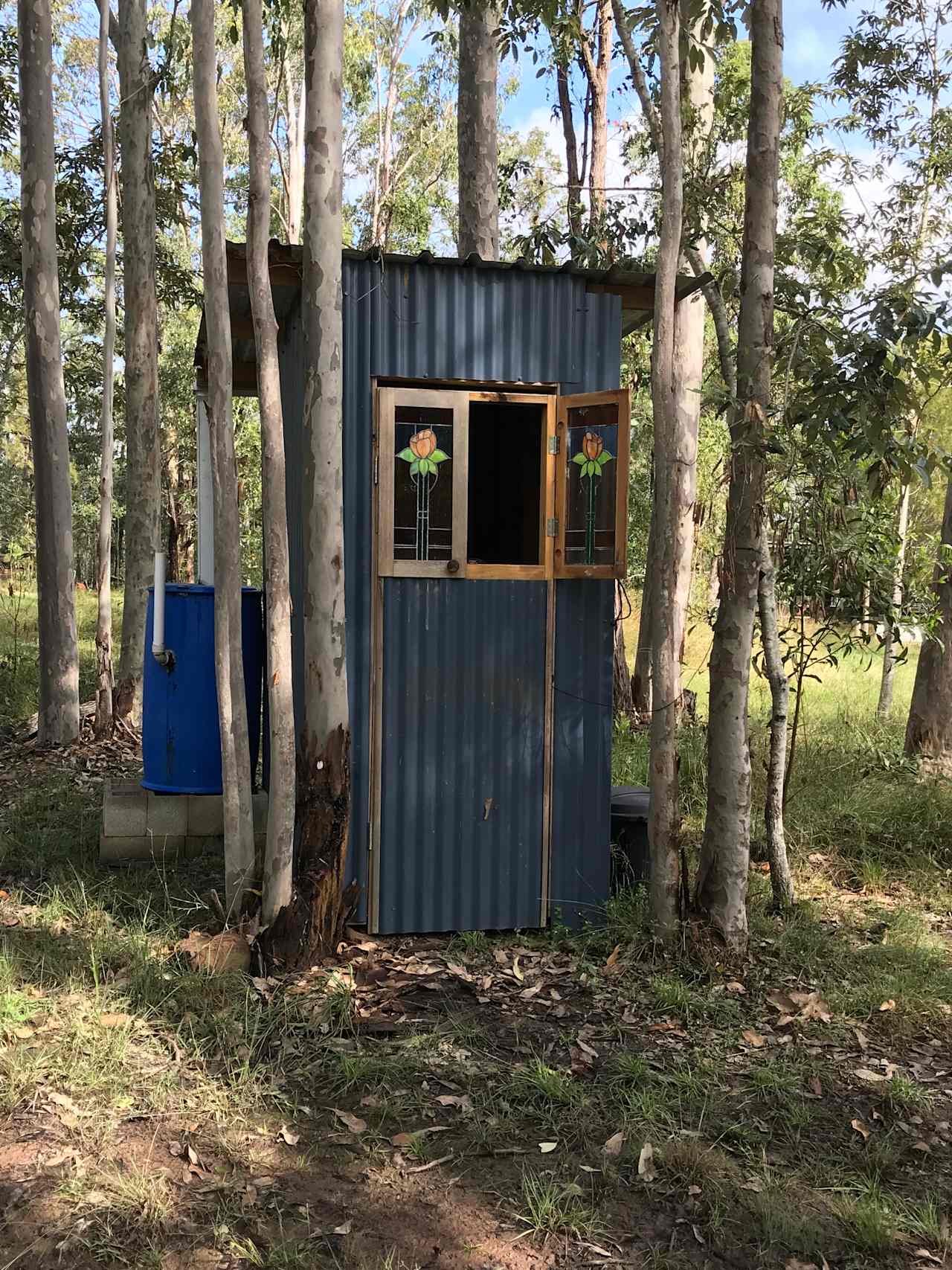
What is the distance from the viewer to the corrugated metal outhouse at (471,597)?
5.10m

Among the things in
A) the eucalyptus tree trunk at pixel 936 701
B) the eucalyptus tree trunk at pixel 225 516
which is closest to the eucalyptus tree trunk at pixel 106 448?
the eucalyptus tree trunk at pixel 225 516

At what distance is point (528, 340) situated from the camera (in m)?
5.25

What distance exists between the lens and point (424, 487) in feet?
16.9

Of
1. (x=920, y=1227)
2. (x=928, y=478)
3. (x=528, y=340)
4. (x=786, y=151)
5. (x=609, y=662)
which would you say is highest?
(x=786, y=151)

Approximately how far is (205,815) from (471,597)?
2.11 metres

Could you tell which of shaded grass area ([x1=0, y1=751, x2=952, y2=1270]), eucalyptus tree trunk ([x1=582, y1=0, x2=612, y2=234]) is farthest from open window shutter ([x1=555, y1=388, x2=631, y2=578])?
eucalyptus tree trunk ([x1=582, y1=0, x2=612, y2=234])

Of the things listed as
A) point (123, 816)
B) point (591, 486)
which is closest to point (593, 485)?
point (591, 486)

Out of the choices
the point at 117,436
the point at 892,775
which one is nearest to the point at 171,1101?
the point at 892,775

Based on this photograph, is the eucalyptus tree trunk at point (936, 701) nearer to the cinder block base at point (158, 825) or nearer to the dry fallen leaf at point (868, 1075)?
the dry fallen leaf at point (868, 1075)

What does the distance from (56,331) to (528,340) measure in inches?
243

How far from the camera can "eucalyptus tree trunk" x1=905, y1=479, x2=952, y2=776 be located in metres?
7.88

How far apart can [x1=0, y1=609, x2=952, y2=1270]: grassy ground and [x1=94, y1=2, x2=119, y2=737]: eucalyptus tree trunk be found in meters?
4.43

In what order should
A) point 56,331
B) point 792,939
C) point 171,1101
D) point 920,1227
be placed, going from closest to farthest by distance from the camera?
point 920,1227
point 171,1101
point 792,939
point 56,331

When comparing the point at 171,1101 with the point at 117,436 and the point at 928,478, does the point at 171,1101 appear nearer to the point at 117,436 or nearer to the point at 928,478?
the point at 928,478
